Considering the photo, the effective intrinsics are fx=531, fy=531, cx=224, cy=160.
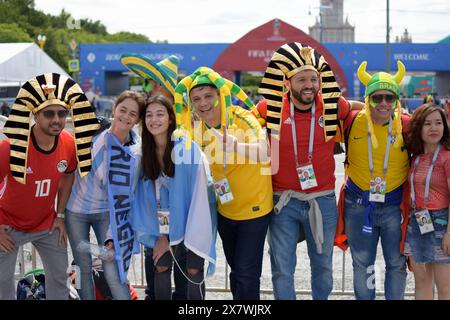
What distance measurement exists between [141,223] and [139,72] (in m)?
1.50

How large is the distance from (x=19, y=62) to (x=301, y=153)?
12.8 m

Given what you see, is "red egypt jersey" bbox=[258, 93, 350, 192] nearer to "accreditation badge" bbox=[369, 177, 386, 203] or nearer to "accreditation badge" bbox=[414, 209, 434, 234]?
"accreditation badge" bbox=[369, 177, 386, 203]

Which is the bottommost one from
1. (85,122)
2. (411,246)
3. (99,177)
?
(411,246)

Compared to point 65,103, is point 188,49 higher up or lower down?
higher up

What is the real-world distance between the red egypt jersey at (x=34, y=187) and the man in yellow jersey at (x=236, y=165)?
0.90 meters

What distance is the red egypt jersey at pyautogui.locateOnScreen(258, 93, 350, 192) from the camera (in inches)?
145

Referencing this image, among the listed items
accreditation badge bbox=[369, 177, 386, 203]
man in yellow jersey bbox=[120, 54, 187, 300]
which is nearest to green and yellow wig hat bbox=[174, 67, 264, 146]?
man in yellow jersey bbox=[120, 54, 187, 300]

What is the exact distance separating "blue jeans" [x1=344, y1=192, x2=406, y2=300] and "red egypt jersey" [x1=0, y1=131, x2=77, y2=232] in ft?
6.71

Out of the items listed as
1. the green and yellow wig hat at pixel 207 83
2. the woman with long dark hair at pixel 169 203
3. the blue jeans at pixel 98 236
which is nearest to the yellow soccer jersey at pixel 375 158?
the green and yellow wig hat at pixel 207 83

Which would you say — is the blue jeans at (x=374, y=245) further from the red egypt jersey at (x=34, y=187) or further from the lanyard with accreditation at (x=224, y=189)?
the red egypt jersey at (x=34, y=187)

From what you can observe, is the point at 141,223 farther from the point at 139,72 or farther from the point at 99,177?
the point at 139,72

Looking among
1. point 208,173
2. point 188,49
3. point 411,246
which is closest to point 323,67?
A: point 208,173

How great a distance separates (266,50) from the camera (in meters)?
27.4
